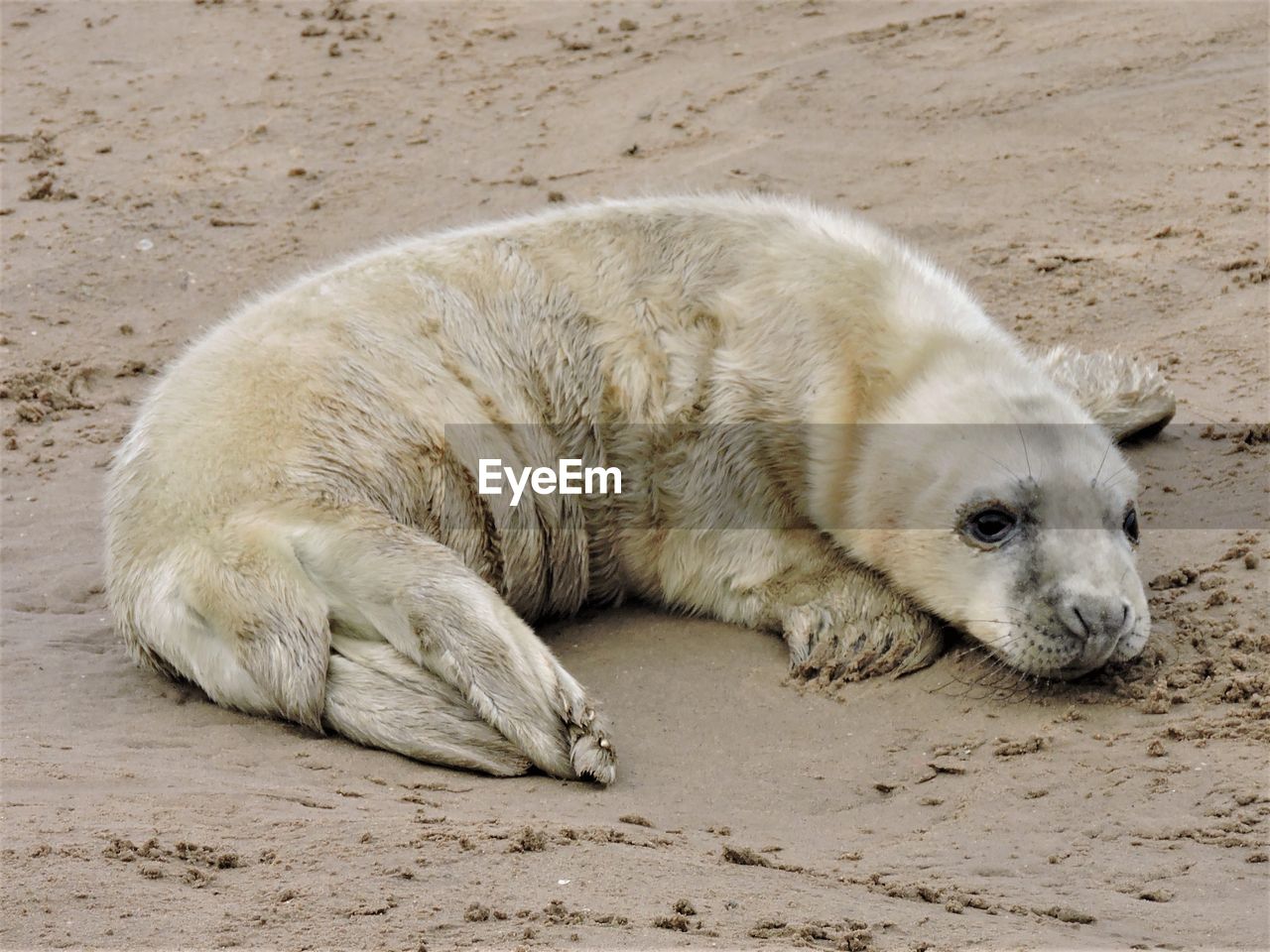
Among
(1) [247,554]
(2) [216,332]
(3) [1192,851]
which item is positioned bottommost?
(3) [1192,851]

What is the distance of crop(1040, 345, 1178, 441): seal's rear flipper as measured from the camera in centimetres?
565

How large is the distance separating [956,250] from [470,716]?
3.96 m

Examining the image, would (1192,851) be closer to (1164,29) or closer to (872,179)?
(872,179)

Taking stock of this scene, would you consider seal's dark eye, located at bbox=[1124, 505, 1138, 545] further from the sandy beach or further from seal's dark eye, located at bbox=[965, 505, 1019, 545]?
seal's dark eye, located at bbox=[965, 505, 1019, 545]

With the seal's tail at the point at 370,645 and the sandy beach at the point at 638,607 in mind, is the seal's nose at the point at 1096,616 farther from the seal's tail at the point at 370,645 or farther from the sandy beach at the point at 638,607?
the seal's tail at the point at 370,645

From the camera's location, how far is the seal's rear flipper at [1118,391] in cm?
565

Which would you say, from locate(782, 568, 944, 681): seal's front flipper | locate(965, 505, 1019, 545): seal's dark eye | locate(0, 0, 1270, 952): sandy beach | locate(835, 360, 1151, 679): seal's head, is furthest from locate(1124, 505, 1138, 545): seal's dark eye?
locate(782, 568, 944, 681): seal's front flipper

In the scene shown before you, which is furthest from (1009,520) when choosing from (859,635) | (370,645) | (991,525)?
(370,645)

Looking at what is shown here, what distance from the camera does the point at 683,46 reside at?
30.6 ft

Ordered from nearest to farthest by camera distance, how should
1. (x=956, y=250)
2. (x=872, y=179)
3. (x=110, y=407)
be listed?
(x=110, y=407)
(x=956, y=250)
(x=872, y=179)

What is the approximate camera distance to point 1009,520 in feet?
15.1

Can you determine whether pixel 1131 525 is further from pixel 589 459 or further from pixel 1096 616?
pixel 589 459

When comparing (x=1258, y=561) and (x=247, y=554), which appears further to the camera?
(x=1258, y=561)

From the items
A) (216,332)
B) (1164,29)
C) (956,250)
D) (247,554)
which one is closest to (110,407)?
(216,332)
